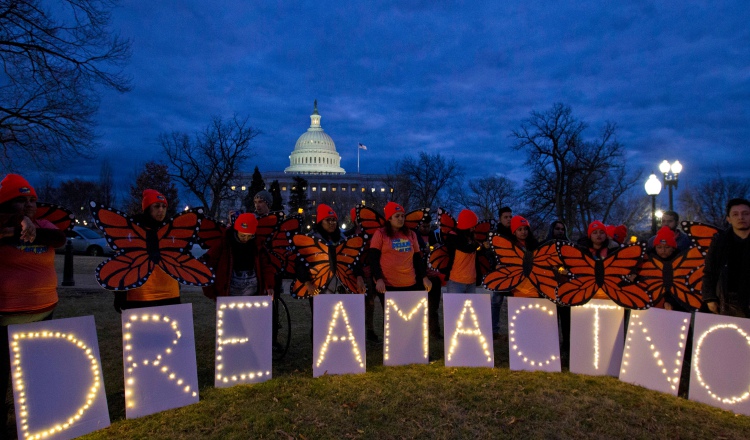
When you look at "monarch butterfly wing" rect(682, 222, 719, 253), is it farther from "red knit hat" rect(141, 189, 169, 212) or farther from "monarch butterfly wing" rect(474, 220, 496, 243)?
"red knit hat" rect(141, 189, 169, 212)

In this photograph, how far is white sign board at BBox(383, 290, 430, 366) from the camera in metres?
5.73

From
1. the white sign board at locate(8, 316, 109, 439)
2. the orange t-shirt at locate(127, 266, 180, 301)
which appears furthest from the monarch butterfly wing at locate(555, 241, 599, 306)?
the white sign board at locate(8, 316, 109, 439)

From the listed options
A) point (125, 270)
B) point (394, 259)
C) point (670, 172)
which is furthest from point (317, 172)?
point (125, 270)

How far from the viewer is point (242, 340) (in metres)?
5.00

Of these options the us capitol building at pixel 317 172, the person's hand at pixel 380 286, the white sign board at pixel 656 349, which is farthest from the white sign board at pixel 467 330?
the us capitol building at pixel 317 172

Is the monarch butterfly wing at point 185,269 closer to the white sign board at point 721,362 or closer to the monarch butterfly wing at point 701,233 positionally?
the white sign board at point 721,362

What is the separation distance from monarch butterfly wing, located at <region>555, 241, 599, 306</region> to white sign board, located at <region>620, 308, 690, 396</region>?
553 mm

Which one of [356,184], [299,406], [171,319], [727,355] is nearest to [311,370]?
[299,406]

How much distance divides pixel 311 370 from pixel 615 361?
358cm

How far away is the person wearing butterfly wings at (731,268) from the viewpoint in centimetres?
448

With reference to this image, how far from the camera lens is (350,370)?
5.38 m

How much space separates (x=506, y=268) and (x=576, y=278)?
2.73 ft

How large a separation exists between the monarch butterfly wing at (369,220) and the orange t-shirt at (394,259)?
0.35 meters

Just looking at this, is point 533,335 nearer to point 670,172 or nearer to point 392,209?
point 392,209
